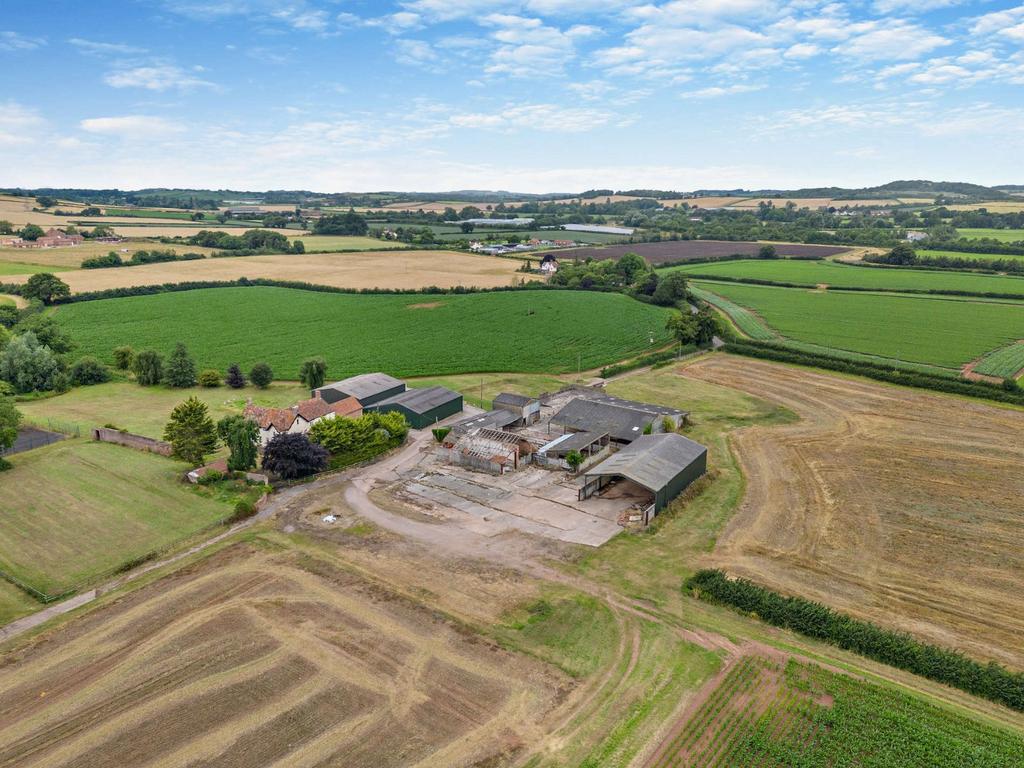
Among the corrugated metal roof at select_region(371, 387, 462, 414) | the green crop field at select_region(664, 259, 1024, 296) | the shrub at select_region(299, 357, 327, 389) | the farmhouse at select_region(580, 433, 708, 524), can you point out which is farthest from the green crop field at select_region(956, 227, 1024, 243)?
the shrub at select_region(299, 357, 327, 389)

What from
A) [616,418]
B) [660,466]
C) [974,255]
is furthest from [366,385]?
[974,255]

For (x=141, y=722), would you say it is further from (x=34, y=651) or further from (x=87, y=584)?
(x=87, y=584)

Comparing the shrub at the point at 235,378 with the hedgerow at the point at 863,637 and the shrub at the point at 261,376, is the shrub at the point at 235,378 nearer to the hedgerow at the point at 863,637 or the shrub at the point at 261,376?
the shrub at the point at 261,376

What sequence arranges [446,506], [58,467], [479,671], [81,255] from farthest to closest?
[81,255], [58,467], [446,506], [479,671]

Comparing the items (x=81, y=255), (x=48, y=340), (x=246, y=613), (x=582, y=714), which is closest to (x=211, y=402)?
(x=48, y=340)

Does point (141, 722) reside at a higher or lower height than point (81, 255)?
lower

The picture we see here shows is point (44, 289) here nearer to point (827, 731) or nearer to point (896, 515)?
point (896, 515)
